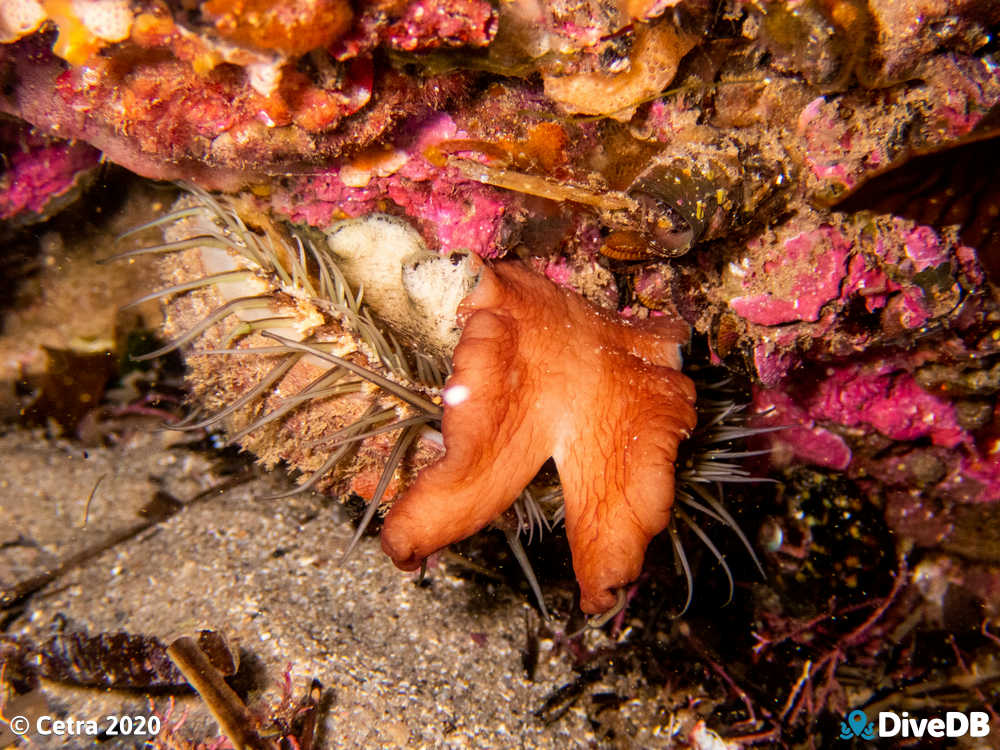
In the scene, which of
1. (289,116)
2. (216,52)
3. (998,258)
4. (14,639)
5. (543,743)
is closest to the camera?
(216,52)

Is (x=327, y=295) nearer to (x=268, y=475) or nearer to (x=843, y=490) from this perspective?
(x=268, y=475)

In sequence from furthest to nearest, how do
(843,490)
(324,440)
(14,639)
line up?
(843,490) < (14,639) < (324,440)

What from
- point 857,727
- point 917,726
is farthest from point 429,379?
point 917,726

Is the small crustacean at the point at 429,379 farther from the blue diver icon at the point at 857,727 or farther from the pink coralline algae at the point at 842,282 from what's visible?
the blue diver icon at the point at 857,727

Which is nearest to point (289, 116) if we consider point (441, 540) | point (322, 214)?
point (322, 214)

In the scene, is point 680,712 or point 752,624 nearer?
point 680,712

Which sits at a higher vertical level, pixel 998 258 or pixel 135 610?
pixel 998 258

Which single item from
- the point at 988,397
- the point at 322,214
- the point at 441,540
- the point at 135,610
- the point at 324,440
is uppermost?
the point at 322,214

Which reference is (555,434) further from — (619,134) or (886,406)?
(886,406)
